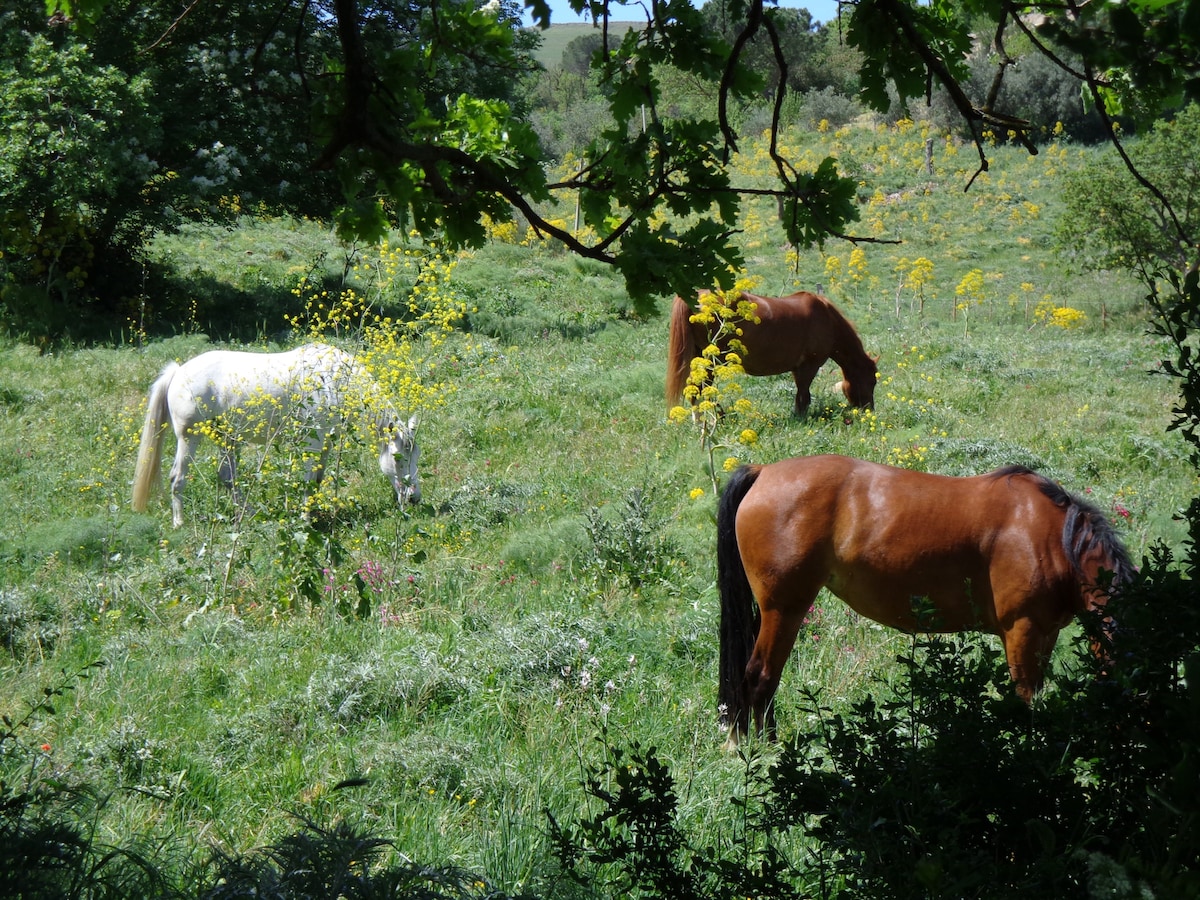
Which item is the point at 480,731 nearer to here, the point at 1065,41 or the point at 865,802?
A: the point at 865,802

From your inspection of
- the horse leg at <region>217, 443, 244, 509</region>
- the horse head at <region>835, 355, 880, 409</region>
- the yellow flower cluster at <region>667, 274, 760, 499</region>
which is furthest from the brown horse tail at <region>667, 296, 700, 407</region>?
the horse leg at <region>217, 443, 244, 509</region>

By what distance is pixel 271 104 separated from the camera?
1611 cm

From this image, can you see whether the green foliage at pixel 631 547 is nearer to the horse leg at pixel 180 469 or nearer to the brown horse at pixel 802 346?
the horse leg at pixel 180 469

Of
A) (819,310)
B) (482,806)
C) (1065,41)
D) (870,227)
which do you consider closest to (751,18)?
(1065,41)

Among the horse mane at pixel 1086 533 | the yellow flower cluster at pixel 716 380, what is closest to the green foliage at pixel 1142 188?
the yellow flower cluster at pixel 716 380

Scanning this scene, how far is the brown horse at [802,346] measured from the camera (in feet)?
36.7

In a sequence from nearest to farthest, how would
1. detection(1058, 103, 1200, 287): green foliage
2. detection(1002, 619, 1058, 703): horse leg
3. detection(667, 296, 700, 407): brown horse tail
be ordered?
1. detection(1002, 619, 1058, 703): horse leg
2. detection(667, 296, 700, 407): brown horse tail
3. detection(1058, 103, 1200, 287): green foliage

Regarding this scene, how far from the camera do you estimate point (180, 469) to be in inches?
339

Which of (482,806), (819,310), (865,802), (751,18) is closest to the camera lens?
(865,802)

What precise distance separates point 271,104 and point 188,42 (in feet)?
4.81

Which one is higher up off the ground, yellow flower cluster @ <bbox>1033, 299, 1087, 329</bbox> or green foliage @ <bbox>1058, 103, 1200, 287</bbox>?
green foliage @ <bbox>1058, 103, 1200, 287</bbox>

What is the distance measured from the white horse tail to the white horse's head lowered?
174cm

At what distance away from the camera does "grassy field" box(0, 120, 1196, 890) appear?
4.01m

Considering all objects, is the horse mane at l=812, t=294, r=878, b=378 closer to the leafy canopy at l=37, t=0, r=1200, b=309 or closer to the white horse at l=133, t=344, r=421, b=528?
the white horse at l=133, t=344, r=421, b=528
